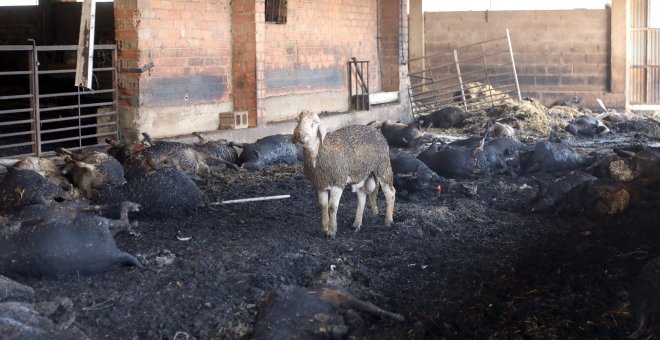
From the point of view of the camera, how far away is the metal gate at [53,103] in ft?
32.8

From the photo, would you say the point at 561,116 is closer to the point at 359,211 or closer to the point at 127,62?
the point at 127,62

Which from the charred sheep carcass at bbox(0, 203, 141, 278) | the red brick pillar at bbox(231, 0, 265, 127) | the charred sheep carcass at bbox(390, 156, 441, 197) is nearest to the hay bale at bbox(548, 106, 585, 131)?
the red brick pillar at bbox(231, 0, 265, 127)

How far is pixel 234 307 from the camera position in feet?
18.5

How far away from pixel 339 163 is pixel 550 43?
1406cm

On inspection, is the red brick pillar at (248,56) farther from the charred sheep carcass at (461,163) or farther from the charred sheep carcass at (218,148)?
the charred sheep carcass at (461,163)

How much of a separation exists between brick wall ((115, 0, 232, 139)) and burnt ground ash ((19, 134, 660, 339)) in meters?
2.74

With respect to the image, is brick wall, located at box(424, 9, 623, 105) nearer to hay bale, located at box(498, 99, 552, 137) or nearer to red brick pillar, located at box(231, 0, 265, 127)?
hay bale, located at box(498, 99, 552, 137)

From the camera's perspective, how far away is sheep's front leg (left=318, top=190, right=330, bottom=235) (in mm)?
7465

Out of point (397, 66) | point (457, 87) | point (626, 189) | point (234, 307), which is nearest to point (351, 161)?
point (234, 307)

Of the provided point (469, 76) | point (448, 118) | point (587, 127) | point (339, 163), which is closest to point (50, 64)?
point (448, 118)

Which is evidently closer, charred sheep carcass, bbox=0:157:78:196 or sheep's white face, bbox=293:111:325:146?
sheep's white face, bbox=293:111:325:146

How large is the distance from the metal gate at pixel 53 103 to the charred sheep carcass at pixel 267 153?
1699 millimetres

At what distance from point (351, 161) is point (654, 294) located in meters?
3.01

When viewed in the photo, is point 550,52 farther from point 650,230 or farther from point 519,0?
Result: point 650,230
